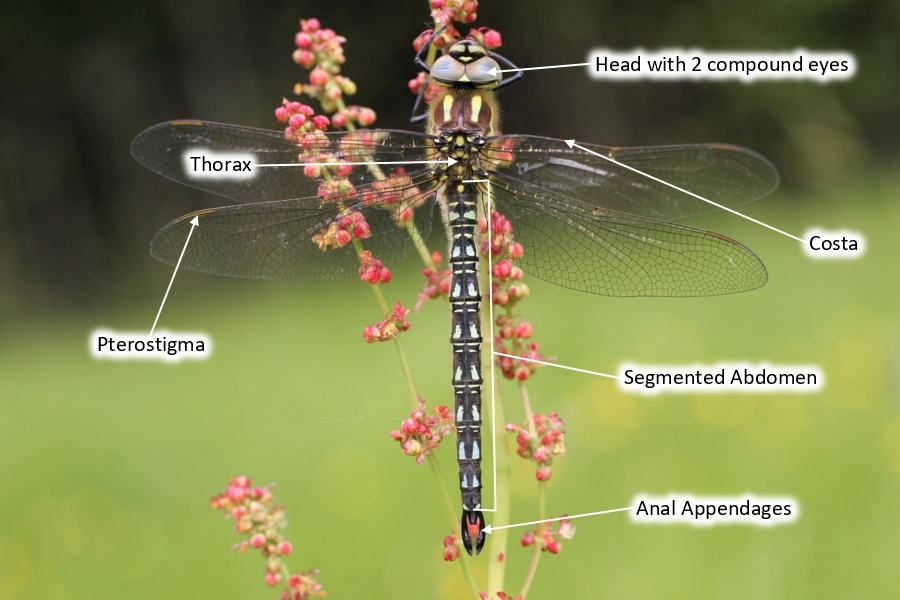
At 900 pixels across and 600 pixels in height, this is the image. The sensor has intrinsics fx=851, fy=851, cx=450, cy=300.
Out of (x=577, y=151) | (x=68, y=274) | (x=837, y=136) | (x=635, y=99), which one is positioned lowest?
(x=577, y=151)

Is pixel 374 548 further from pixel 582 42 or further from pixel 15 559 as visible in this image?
pixel 582 42

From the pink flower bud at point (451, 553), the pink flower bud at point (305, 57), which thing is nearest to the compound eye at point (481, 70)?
the pink flower bud at point (305, 57)

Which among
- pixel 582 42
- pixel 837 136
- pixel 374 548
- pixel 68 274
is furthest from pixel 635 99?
pixel 374 548

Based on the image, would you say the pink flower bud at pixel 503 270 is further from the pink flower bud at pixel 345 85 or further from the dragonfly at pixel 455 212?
the pink flower bud at pixel 345 85

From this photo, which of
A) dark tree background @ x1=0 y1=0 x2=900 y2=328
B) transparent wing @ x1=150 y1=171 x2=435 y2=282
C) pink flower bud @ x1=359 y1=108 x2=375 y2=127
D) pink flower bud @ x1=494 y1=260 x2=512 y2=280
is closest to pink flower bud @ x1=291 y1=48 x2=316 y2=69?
pink flower bud @ x1=359 y1=108 x2=375 y2=127

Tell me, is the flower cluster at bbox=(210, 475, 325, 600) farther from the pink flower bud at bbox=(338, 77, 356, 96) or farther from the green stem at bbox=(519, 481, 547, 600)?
the pink flower bud at bbox=(338, 77, 356, 96)
